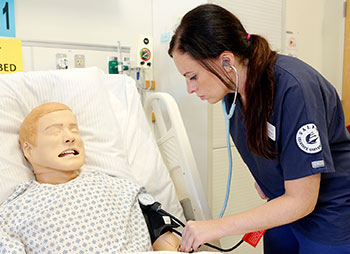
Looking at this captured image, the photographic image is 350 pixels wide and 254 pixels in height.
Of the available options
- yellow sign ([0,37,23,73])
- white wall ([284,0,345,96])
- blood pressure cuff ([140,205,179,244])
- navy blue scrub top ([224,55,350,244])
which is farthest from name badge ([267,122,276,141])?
white wall ([284,0,345,96])

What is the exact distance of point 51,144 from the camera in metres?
1.23

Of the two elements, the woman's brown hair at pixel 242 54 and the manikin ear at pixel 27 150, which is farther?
the manikin ear at pixel 27 150

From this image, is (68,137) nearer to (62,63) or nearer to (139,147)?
(139,147)

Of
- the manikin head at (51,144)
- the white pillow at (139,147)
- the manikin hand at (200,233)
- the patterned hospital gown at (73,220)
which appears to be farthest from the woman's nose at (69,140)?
the manikin hand at (200,233)

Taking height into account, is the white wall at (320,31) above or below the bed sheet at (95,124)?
above

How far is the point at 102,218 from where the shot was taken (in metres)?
1.12

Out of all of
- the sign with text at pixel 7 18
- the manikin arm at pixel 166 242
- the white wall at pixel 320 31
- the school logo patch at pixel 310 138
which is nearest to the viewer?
the school logo patch at pixel 310 138

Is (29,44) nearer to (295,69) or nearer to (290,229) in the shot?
(295,69)

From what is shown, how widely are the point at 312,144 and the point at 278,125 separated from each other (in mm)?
108

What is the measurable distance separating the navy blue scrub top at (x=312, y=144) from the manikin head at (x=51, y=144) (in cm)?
65

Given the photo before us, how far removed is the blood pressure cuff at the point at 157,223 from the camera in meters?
1.22

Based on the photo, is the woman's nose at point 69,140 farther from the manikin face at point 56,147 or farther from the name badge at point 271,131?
the name badge at point 271,131

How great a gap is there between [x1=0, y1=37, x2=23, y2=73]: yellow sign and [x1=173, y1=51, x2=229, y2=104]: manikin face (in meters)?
1.00

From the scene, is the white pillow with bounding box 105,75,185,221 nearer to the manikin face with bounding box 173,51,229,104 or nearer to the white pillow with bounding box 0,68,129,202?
the white pillow with bounding box 0,68,129,202
